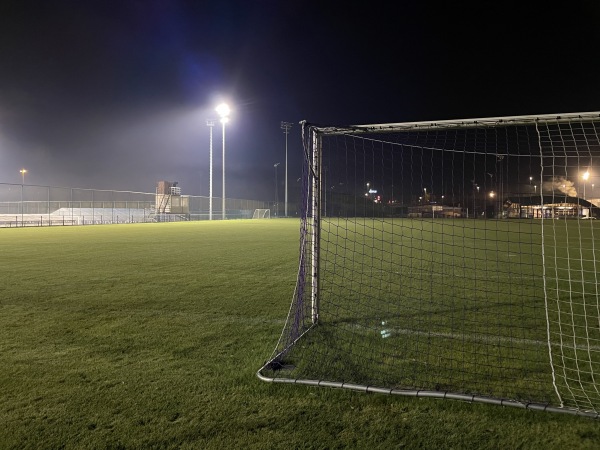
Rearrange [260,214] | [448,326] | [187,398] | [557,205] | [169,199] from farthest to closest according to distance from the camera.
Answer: [260,214], [169,199], [557,205], [448,326], [187,398]

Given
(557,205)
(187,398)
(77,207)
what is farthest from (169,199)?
(187,398)

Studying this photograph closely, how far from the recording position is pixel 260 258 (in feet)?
38.1

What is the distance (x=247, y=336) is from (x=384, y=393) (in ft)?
6.20

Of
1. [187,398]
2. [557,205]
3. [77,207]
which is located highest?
[77,207]

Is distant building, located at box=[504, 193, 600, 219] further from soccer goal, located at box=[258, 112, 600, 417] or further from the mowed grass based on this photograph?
the mowed grass

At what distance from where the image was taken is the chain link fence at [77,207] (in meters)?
33.6

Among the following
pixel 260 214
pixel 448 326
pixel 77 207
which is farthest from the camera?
pixel 260 214

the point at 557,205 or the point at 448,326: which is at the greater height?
the point at 557,205

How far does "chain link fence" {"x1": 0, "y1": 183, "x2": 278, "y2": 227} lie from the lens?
33625mm

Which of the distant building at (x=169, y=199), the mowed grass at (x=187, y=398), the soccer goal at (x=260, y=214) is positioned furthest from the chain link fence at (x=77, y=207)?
the mowed grass at (x=187, y=398)

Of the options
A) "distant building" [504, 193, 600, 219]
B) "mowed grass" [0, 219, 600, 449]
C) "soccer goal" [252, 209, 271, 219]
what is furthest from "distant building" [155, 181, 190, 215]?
"mowed grass" [0, 219, 600, 449]

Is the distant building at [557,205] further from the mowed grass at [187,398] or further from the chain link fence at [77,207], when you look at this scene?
the chain link fence at [77,207]

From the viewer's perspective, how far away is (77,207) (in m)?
39.1

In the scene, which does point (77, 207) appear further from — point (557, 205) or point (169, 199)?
point (557, 205)
